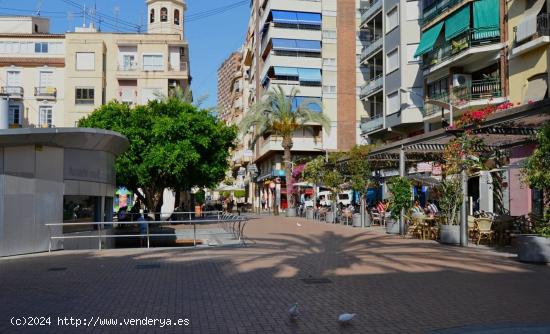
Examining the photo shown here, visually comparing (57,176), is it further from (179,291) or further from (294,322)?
(294,322)

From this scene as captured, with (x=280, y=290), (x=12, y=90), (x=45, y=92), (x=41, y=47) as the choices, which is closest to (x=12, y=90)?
(x=12, y=90)

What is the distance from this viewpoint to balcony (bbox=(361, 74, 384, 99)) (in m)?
45.1

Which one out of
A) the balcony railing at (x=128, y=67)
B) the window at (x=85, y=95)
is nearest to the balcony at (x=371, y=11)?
the balcony railing at (x=128, y=67)

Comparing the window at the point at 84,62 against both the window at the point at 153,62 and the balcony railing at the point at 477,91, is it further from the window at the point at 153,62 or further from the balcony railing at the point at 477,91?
the balcony railing at the point at 477,91

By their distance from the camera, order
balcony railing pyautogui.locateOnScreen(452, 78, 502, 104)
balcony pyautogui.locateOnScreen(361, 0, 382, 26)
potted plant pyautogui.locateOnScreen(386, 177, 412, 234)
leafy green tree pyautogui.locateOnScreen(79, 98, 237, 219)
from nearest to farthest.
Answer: potted plant pyautogui.locateOnScreen(386, 177, 412, 234) < leafy green tree pyautogui.locateOnScreen(79, 98, 237, 219) < balcony railing pyautogui.locateOnScreen(452, 78, 502, 104) < balcony pyautogui.locateOnScreen(361, 0, 382, 26)

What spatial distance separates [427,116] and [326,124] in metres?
12.7

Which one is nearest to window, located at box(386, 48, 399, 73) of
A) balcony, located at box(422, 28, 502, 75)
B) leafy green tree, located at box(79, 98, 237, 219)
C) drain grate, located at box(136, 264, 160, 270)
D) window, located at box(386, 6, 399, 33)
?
window, located at box(386, 6, 399, 33)

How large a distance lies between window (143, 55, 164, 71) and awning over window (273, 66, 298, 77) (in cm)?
1167

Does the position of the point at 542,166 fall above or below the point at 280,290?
above

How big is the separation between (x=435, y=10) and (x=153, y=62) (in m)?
32.9

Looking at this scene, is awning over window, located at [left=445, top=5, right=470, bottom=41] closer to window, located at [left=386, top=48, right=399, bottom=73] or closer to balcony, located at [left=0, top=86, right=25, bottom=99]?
window, located at [left=386, top=48, right=399, bottom=73]

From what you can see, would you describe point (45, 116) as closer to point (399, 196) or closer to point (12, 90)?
point (12, 90)

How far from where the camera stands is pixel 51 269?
41.0ft

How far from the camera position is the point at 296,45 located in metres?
61.5
